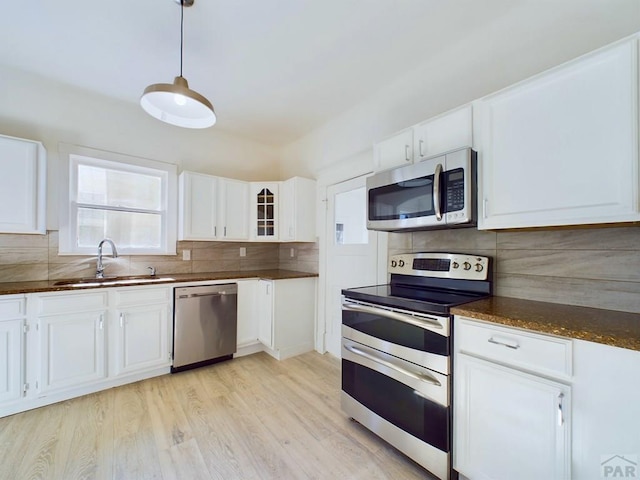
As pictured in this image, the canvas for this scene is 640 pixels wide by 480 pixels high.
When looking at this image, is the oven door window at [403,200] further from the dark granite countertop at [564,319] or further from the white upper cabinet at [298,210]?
the white upper cabinet at [298,210]

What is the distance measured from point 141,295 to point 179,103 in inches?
67.5

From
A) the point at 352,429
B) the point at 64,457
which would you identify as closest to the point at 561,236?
the point at 352,429

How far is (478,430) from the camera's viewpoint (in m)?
1.29

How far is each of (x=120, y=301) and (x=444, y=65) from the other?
3.27 m

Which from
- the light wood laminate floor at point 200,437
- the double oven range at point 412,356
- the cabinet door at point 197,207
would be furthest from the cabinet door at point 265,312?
the double oven range at point 412,356

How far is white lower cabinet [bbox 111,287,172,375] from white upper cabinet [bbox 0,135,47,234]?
2.87 ft

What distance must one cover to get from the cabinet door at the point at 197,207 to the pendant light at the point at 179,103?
4.19 feet

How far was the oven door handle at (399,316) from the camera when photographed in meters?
1.41

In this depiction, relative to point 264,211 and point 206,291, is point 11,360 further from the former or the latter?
point 264,211

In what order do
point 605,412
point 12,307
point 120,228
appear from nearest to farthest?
1. point 605,412
2. point 12,307
3. point 120,228

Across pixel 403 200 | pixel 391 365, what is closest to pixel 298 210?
pixel 403 200

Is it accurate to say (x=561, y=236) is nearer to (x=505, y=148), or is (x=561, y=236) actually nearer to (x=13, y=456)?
(x=505, y=148)

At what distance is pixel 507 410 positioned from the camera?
3.94 feet

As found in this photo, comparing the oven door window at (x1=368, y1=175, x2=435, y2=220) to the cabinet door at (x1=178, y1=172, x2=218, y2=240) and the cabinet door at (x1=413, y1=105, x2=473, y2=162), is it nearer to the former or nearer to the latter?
the cabinet door at (x1=413, y1=105, x2=473, y2=162)
